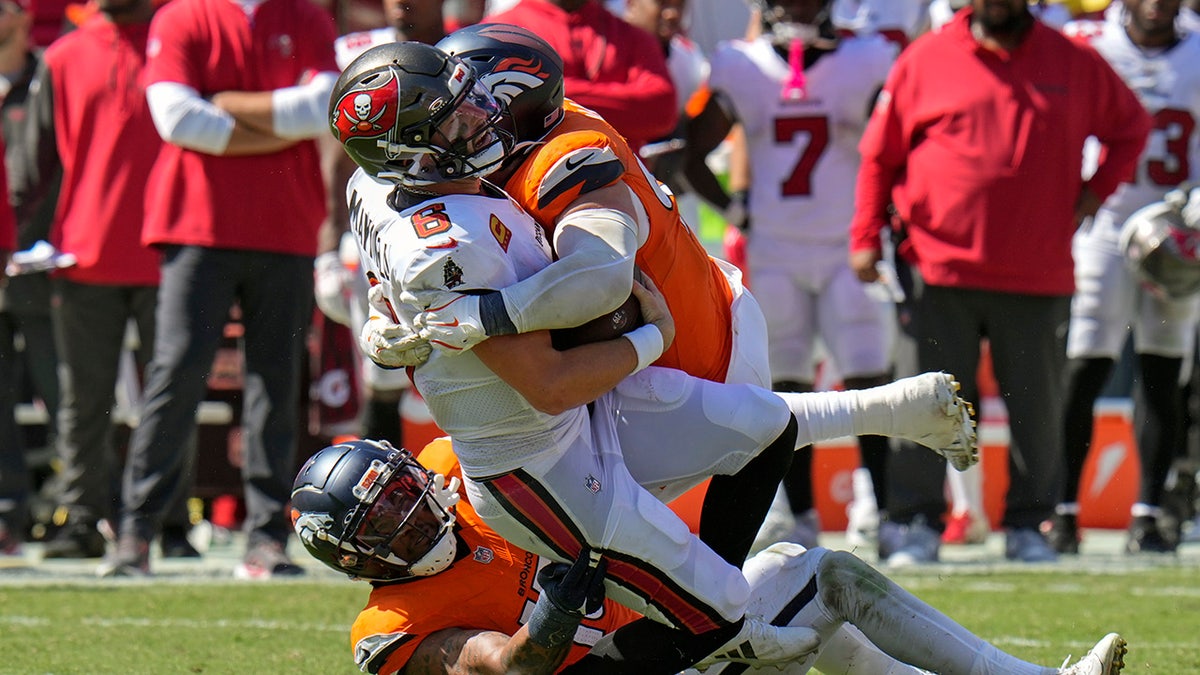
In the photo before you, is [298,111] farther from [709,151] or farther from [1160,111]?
[1160,111]

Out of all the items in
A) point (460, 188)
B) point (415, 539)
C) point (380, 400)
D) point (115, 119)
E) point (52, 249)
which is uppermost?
point (460, 188)

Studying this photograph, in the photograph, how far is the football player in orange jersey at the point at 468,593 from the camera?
3.95m

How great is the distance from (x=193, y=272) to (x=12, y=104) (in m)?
2.20

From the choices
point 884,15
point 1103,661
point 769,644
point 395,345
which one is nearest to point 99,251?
point 395,345

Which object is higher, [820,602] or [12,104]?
[820,602]

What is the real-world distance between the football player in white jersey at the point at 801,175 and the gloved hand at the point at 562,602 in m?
3.72

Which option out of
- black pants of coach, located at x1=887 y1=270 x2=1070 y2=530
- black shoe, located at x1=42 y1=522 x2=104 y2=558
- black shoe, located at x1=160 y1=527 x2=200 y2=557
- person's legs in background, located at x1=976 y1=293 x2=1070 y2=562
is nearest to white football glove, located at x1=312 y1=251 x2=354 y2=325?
black shoe, located at x1=160 y1=527 x2=200 y2=557

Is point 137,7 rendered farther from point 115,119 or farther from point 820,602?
point 820,602

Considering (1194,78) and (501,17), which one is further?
(1194,78)

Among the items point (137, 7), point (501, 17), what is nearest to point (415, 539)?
point (501, 17)

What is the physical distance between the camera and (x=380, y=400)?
7555mm

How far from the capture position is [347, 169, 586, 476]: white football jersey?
12.0 feet

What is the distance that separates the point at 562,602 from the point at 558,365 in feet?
1.54

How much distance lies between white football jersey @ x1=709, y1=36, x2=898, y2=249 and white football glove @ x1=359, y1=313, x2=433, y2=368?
3.79m
